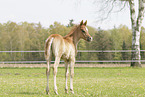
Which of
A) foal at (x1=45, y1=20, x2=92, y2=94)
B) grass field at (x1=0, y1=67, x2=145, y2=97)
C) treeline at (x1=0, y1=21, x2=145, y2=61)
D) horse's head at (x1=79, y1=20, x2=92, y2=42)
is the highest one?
treeline at (x1=0, y1=21, x2=145, y2=61)

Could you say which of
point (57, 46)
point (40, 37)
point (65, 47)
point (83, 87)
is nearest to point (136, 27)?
point (83, 87)

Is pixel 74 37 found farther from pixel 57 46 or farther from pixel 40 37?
pixel 40 37

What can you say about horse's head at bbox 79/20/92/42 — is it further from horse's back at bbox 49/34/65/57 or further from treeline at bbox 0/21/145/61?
treeline at bbox 0/21/145/61

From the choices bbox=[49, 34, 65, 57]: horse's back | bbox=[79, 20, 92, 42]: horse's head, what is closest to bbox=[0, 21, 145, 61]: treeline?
bbox=[79, 20, 92, 42]: horse's head

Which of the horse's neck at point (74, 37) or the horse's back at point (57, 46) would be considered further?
the horse's neck at point (74, 37)

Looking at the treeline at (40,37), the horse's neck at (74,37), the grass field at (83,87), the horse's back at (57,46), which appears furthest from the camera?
the treeline at (40,37)

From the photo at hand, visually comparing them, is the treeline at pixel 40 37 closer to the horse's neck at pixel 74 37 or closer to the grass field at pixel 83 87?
the grass field at pixel 83 87

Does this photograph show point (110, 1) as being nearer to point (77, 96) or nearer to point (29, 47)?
point (77, 96)

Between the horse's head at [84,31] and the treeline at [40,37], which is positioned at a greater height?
the treeline at [40,37]

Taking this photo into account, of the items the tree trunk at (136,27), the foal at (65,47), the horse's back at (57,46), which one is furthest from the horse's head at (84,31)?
the tree trunk at (136,27)

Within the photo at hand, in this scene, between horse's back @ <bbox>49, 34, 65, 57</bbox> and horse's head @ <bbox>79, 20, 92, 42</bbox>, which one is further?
horse's head @ <bbox>79, 20, 92, 42</bbox>

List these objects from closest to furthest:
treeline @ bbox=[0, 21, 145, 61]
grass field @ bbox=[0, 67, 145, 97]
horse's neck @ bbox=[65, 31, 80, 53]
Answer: grass field @ bbox=[0, 67, 145, 97] → horse's neck @ bbox=[65, 31, 80, 53] → treeline @ bbox=[0, 21, 145, 61]

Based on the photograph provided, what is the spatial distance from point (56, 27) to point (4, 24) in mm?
16482

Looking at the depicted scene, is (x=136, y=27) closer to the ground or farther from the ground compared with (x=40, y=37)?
closer to the ground
